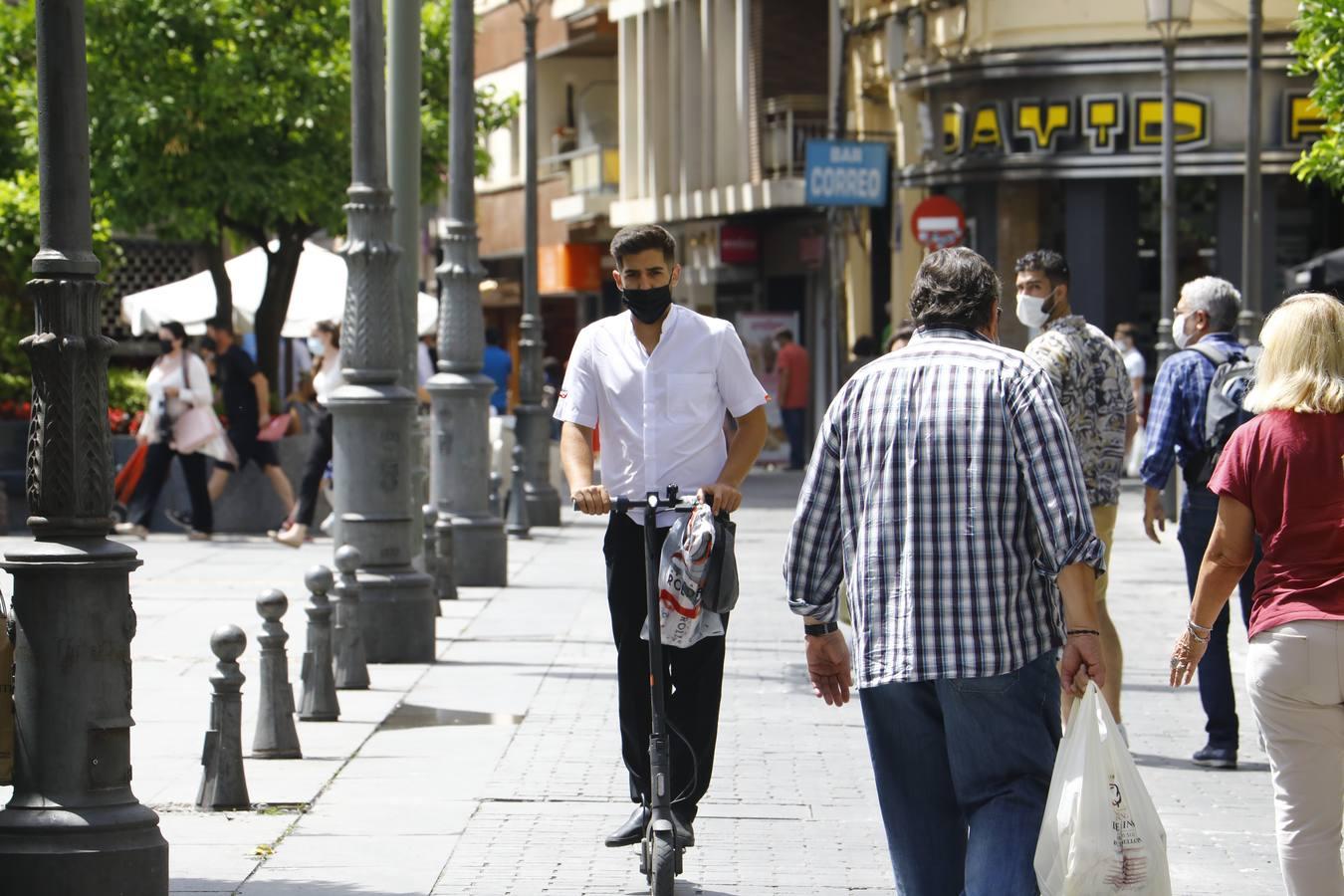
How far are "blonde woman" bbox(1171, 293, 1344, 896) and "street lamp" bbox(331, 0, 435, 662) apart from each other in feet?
21.8

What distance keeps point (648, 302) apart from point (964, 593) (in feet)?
6.58

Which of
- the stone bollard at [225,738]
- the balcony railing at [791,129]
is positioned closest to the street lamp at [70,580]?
the stone bollard at [225,738]

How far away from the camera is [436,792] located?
27.3ft

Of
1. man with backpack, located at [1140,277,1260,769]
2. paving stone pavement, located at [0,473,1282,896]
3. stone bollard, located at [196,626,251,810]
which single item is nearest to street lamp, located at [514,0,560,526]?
paving stone pavement, located at [0,473,1282,896]

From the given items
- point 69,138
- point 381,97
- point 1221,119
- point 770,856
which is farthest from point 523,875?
point 1221,119

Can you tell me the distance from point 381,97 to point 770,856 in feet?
18.0

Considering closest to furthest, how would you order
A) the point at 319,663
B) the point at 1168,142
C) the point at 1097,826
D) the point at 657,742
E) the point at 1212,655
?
the point at 1097,826 < the point at 657,742 < the point at 1212,655 < the point at 319,663 < the point at 1168,142

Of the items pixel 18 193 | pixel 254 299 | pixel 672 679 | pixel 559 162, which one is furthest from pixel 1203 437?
pixel 559 162

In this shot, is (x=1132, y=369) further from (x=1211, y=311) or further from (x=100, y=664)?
(x=100, y=664)

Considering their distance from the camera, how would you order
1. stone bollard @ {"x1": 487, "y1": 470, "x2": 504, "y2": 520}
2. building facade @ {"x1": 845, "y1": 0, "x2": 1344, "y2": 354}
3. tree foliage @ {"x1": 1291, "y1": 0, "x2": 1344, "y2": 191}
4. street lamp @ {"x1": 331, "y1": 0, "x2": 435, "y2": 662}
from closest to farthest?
1. street lamp @ {"x1": 331, "y1": 0, "x2": 435, "y2": 662}
2. tree foliage @ {"x1": 1291, "y1": 0, "x2": 1344, "y2": 191}
3. stone bollard @ {"x1": 487, "y1": 470, "x2": 504, "y2": 520}
4. building facade @ {"x1": 845, "y1": 0, "x2": 1344, "y2": 354}

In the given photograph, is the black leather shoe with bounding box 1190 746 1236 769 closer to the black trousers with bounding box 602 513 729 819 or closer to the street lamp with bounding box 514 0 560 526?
the black trousers with bounding box 602 513 729 819

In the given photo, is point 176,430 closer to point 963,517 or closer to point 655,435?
point 655,435

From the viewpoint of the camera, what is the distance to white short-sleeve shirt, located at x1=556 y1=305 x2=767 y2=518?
22.3 feet

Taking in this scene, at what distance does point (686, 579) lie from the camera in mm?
6480
